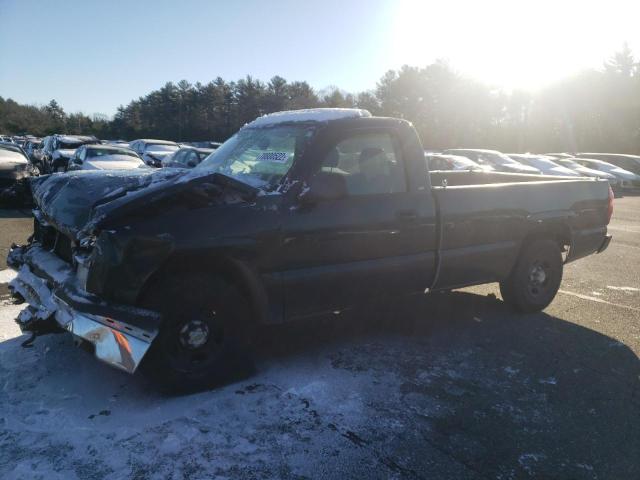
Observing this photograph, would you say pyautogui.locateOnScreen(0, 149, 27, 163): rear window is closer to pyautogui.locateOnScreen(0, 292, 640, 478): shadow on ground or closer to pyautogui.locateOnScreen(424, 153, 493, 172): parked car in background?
pyautogui.locateOnScreen(0, 292, 640, 478): shadow on ground

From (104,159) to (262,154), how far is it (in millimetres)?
12388

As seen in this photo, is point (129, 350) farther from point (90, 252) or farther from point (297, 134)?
point (297, 134)

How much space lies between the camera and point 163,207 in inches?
133

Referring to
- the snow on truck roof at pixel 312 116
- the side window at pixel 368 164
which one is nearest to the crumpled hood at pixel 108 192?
the side window at pixel 368 164

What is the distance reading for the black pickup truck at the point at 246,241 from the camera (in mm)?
3281

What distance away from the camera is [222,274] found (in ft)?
12.1

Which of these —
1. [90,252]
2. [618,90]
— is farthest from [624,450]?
[618,90]

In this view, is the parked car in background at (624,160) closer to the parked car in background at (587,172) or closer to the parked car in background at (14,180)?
the parked car in background at (587,172)

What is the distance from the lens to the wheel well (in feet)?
11.2

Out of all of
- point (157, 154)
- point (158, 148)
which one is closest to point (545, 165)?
point (157, 154)

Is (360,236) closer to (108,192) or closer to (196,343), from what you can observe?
(196,343)

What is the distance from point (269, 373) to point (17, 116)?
96505 millimetres

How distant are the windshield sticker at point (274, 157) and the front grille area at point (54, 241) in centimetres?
154

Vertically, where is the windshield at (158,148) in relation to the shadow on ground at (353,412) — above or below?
above
